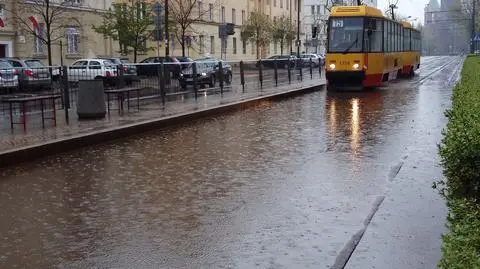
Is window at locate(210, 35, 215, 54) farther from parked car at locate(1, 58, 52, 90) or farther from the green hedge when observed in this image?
the green hedge

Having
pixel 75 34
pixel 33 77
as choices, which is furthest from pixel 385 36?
pixel 75 34

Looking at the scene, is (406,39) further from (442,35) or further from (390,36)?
(442,35)

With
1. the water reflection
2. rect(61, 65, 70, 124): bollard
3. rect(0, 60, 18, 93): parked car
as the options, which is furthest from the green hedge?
rect(0, 60, 18, 93): parked car

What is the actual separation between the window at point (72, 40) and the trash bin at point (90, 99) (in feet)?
98.6

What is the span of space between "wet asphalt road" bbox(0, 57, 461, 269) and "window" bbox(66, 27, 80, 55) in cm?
3182

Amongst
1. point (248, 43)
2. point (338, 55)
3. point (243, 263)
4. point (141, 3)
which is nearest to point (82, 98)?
point (243, 263)

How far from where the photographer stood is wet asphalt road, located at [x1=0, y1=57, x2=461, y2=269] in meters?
5.57

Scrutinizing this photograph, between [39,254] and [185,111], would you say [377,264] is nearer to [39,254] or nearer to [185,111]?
[39,254]

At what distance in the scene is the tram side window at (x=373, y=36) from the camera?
25.3m

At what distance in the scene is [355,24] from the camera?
83.3 ft

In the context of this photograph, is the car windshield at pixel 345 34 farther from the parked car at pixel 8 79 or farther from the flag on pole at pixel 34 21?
the flag on pole at pixel 34 21

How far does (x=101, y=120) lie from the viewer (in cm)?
1481

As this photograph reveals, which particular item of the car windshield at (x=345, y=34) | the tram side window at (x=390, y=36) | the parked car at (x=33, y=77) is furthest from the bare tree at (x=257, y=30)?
the parked car at (x=33, y=77)

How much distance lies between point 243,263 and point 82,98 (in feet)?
34.5
